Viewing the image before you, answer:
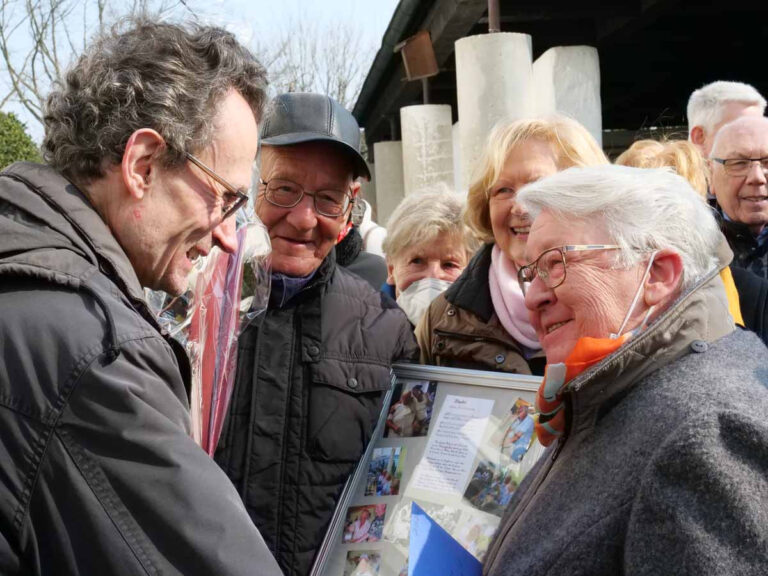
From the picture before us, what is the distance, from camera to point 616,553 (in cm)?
153

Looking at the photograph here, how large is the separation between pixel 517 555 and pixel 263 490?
0.79m

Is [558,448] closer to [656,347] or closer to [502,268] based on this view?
[656,347]

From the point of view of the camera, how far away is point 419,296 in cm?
326

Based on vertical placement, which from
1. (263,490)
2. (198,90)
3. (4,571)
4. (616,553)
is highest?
(198,90)

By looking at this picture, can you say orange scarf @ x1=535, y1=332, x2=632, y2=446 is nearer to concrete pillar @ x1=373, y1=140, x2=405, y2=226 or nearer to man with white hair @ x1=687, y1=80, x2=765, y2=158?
man with white hair @ x1=687, y1=80, x2=765, y2=158

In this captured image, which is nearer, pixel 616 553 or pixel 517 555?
pixel 616 553

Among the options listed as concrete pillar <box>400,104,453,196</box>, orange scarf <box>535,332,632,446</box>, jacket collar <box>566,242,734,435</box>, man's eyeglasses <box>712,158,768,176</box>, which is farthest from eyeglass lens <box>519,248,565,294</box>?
concrete pillar <box>400,104,453,196</box>

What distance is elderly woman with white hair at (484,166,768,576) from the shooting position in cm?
140

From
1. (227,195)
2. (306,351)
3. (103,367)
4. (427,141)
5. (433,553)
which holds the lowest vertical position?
(433,553)

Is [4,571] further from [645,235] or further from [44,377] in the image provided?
[645,235]

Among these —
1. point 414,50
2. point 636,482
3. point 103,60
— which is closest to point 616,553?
point 636,482

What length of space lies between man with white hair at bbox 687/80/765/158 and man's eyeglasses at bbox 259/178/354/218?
2.45m

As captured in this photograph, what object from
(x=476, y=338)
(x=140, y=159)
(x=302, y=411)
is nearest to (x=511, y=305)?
(x=476, y=338)

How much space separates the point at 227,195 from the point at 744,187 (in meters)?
2.65
